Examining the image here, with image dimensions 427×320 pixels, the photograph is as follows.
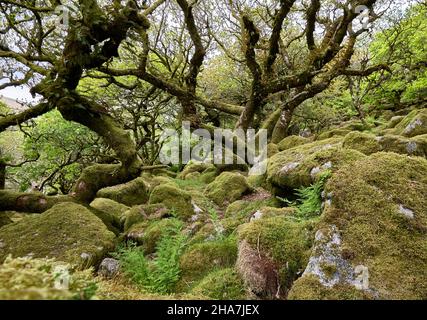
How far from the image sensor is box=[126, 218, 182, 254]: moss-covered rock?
6543mm

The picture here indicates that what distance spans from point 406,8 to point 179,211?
58.1 feet

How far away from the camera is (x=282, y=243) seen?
4.00 m

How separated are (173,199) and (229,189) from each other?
6.42 feet

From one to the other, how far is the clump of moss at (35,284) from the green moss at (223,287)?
6.07 feet

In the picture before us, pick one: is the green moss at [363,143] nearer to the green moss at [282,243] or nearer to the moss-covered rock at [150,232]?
the green moss at [282,243]

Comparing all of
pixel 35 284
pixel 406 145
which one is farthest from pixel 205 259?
pixel 406 145

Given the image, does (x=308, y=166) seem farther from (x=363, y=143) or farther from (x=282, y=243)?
(x=282, y=243)

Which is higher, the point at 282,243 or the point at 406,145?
the point at 406,145

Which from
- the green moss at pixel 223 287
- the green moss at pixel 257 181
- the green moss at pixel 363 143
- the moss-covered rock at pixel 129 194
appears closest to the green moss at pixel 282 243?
the green moss at pixel 223 287

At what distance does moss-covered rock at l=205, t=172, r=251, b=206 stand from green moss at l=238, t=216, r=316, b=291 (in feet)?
18.1

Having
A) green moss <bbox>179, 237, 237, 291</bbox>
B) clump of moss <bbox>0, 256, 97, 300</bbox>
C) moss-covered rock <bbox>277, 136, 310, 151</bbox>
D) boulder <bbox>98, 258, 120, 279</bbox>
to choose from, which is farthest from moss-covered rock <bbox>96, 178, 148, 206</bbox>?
clump of moss <bbox>0, 256, 97, 300</bbox>

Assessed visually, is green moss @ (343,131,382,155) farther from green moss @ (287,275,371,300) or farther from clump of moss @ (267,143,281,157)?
clump of moss @ (267,143,281,157)

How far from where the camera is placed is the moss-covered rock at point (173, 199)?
8695 mm
